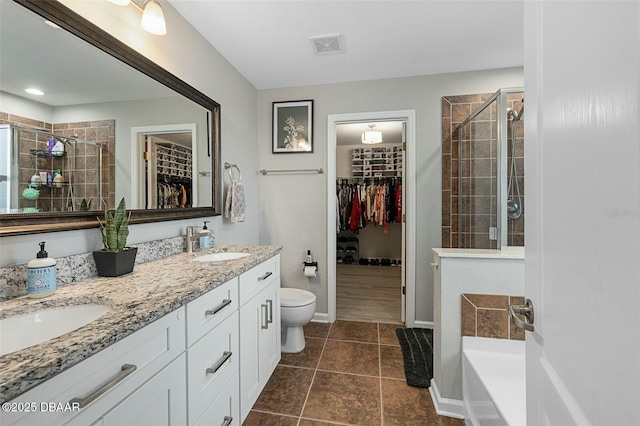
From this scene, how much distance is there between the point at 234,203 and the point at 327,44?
1.45 metres

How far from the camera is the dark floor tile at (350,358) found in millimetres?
2021

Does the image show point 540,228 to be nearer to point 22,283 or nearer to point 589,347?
point 589,347

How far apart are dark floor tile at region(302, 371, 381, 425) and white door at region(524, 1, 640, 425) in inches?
45.0

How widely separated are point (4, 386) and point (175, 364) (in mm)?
512

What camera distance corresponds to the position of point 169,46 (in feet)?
5.60

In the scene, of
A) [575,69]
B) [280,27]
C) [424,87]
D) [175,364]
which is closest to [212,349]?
[175,364]

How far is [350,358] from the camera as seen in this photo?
217 cm

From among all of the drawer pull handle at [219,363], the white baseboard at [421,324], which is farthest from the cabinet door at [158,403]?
the white baseboard at [421,324]

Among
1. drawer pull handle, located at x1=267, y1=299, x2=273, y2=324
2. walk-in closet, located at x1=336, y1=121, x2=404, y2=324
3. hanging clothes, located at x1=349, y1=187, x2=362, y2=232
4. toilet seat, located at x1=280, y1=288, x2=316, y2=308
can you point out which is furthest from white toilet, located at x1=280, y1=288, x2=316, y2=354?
hanging clothes, located at x1=349, y1=187, x2=362, y2=232

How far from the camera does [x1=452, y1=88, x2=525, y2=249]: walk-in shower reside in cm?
189

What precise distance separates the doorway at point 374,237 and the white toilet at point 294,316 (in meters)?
0.60

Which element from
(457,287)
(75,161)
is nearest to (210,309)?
(75,161)

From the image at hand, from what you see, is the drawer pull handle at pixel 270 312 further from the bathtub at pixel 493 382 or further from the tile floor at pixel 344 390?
the bathtub at pixel 493 382

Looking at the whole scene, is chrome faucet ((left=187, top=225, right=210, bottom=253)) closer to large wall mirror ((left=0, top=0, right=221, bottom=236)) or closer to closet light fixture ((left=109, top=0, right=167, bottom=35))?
large wall mirror ((left=0, top=0, right=221, bottom=236))
